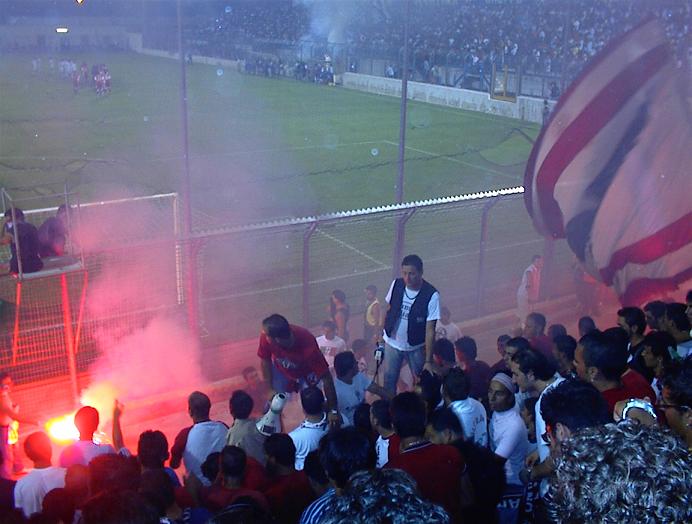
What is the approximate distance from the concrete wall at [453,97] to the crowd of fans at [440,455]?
19.1 metres

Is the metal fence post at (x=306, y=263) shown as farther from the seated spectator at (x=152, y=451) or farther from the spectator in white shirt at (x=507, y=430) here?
the seated spectator at (x=152, y=451)

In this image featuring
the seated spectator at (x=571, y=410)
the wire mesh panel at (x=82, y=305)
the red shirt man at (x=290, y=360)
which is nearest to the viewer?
the seated spectator at (x=571, y=410)

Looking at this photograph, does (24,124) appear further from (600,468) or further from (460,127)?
(600,468)

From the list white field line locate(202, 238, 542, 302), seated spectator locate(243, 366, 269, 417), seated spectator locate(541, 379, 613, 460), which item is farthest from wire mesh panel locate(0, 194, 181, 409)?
seated spectator locate(541, 379, 613, 460)

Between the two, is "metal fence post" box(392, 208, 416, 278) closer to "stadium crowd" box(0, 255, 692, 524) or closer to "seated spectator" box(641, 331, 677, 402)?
"stadium crowd" box(0, 255, 692, 524)

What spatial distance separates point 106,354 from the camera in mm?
6785

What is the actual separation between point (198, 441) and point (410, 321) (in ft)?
6.82

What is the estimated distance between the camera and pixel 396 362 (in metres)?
5.87

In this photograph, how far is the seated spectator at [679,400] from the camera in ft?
9.87

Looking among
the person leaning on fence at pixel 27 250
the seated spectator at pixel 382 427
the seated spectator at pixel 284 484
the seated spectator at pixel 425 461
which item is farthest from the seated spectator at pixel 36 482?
the person leaning on fence at pixel 27 250

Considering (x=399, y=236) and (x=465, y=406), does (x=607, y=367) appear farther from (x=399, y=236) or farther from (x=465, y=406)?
(x=399, y=236)

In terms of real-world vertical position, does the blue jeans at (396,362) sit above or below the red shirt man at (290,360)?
below

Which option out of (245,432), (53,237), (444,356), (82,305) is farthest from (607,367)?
(53,237)

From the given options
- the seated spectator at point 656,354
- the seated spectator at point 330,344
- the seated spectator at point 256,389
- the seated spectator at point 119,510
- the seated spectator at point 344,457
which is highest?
the seated spectator at point 119,510
